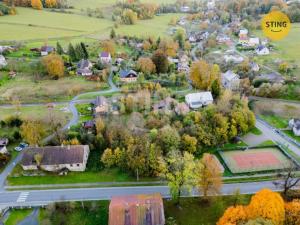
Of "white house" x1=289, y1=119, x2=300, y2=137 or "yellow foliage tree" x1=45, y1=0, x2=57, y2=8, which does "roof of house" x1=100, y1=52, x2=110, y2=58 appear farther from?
"yellow foliage tree" x1=45, y1=0, x2=57, y2=8

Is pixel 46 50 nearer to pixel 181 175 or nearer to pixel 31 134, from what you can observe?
pixel 31 134

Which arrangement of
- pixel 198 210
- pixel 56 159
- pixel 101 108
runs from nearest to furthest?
pixel 198 210
pixel 56 159
pixel 101 108

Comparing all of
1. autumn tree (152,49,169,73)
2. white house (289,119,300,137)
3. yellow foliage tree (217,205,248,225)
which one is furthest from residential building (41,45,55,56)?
yellow foliage tree (217,205,248,225)

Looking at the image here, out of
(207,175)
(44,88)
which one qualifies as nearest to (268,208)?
(207,175)

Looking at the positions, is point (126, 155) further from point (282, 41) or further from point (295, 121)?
point (282, 41)

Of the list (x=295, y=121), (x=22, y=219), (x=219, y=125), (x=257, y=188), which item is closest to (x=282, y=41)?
(x=295, y=121)

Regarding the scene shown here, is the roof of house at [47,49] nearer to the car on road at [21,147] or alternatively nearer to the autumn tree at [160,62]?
the autumn tree at [160,62]
